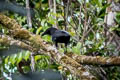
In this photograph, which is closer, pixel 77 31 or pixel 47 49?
pixel 47 49

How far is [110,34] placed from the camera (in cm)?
189

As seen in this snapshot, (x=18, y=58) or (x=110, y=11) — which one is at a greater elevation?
(x=110, y=11)

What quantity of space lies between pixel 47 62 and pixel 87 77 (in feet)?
2.77

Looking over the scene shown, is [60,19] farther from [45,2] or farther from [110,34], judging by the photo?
[110,34]

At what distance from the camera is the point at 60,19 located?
2.06 metres

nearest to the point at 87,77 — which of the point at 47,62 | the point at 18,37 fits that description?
the point at 18,37

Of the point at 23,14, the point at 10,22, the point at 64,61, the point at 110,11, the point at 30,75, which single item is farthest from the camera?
the point at 23,14

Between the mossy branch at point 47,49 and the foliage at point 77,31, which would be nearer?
the mossy branch at point 47,49

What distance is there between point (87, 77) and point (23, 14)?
1.43m

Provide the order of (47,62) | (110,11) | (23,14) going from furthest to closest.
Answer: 1. (23,14)
2. (110,11)
3. (47,62)

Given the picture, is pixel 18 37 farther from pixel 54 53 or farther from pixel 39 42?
pixel 54 53

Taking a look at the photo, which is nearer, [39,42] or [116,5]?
[39,42]

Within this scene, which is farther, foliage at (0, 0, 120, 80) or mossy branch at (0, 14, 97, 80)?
foliage at (0, 0, 120, 80)

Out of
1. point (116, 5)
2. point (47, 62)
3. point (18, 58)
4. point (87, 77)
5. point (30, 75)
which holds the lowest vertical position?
point (30, 75)
